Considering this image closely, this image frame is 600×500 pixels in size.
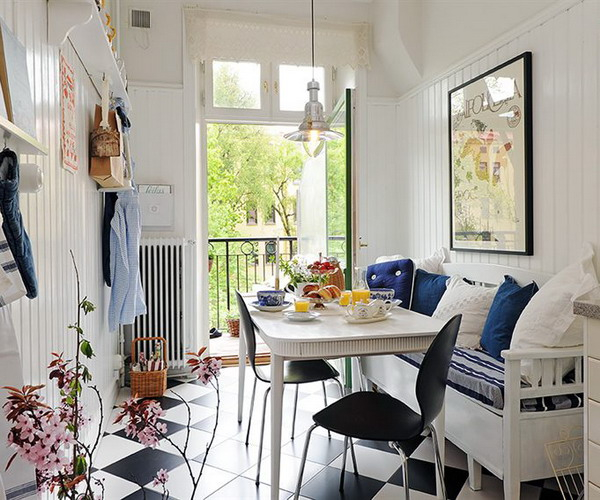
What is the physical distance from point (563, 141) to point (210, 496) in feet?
7.93

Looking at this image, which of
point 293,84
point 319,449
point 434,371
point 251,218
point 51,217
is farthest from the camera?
point 251,218

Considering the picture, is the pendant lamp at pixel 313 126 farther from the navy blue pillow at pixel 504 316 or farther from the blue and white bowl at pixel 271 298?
the navy blue pillow at pixel 504 316

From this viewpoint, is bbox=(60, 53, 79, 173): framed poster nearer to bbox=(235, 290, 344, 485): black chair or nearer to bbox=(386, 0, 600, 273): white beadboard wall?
bbox=(235, 290, 344, 485): black chair

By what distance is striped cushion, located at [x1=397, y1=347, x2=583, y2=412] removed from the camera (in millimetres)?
2004

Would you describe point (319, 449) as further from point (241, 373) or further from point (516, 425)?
point (516, 425)

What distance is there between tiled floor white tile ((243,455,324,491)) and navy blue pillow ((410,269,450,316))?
133 cm

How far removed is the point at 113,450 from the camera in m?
2.63

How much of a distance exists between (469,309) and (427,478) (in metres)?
0.97

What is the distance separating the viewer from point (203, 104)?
411 centimetres

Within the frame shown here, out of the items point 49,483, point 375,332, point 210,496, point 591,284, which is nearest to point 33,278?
point 49,483

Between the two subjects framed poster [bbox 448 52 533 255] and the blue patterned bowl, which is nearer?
the blue patterned bowl

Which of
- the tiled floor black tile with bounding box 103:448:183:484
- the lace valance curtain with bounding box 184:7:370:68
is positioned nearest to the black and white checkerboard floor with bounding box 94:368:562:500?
the tiled floor black tile with bounding box 103:448:183:484

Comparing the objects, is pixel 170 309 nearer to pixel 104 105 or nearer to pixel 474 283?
pixel 104 105

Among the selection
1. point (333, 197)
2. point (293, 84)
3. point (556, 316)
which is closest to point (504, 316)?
point (556, 316)
